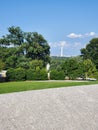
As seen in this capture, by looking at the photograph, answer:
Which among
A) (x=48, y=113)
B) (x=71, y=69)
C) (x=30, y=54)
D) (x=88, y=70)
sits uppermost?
(x=30, y=54)

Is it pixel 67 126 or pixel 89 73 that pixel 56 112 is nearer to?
pixel 67 126

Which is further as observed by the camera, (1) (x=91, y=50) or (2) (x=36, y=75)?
(1) (x=91, y=50)

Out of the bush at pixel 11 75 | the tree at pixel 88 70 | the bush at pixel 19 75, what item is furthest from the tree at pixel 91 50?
the bush at pixel 11 75

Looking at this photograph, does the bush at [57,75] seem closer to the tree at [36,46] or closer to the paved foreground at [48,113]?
Answer: the tree at [36,46]

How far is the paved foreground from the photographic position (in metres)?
6.75

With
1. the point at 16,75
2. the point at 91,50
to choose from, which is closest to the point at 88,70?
the point at 16,75

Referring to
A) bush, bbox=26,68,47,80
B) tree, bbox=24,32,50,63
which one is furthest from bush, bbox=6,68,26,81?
tree, bbox=24,32,50,63

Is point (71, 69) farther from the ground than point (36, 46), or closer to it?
closer to it

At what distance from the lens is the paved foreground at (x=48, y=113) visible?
6.75m

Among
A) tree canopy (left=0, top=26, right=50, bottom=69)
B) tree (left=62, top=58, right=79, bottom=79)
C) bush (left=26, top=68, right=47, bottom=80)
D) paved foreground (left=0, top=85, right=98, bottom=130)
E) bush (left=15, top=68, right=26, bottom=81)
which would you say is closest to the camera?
paved foreground (left=0, top=85, right=98, bottom=130)

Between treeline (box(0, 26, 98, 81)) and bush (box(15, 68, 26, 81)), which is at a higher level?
treeline (box(0, 26, 98, 81))

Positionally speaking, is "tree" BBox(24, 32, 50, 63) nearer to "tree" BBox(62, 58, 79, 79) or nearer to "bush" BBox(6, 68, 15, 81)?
"tree" BBox(62, 58, 79, 79)

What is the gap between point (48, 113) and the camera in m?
7.89

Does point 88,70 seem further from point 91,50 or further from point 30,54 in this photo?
point 91,50
